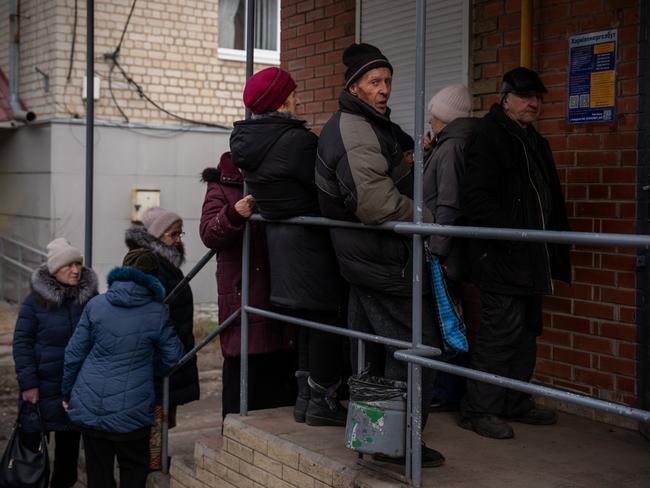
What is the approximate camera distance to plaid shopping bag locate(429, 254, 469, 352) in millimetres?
3617

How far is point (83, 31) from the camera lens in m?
11.8

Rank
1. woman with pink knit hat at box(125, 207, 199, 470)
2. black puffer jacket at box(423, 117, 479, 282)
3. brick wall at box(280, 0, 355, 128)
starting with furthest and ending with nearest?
brick wall at box(280, 0, 355, 128) < woman with pink knit hat at box(125, 207, 199, 470) < black puffer jacket at box(423, 117, 479, 282)

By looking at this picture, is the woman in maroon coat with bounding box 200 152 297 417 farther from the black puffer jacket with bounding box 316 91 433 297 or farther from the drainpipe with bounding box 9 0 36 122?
the drainpipe with bounding box 9 0 36 122

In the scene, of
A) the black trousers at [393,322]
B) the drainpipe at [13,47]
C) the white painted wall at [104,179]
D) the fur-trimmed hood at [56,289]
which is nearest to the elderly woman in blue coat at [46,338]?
the fur-trimmed hood at [56,289]

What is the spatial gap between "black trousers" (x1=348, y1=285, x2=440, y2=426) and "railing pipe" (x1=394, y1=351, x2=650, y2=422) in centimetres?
29

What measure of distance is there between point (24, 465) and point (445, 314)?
107 inches

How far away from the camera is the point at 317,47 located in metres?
6.42

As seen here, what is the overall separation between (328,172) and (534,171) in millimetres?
985

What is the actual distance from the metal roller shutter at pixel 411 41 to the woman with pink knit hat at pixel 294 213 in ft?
4.64

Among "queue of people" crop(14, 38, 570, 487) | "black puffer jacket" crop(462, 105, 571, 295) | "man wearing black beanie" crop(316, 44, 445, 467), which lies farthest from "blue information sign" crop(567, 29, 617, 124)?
"man wearing black beanie" crop(316, 44, 445, 467)

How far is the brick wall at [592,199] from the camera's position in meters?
4.35

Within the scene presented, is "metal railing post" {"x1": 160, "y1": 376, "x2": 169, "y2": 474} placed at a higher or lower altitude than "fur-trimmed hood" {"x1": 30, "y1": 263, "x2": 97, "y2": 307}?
lower

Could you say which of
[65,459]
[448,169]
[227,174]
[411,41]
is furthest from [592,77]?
[65,459]

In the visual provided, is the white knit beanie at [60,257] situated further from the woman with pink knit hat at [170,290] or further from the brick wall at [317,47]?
the brick wall at [317,47]
